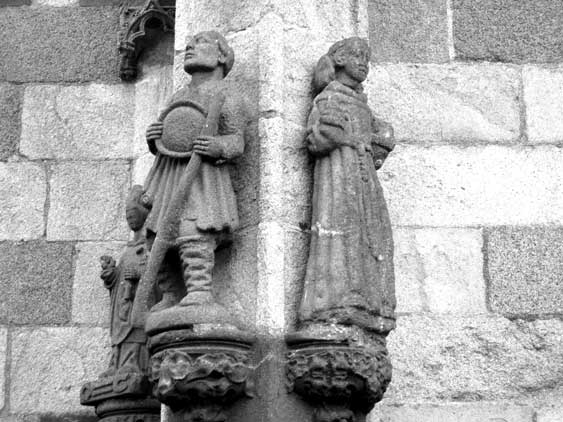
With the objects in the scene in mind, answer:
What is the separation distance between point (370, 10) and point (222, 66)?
0.86m

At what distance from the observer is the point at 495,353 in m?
4.43

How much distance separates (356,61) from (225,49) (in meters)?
0.43

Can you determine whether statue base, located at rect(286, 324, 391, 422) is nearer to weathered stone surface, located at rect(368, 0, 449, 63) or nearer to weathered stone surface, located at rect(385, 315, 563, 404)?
weathered stone surface, located at rect(385, 315, 563, 404)

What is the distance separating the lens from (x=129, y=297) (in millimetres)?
4477

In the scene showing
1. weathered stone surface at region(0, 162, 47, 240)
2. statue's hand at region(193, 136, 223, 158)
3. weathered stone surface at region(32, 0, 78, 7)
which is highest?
weathered stone surface at region(32, 0, 78, 7)

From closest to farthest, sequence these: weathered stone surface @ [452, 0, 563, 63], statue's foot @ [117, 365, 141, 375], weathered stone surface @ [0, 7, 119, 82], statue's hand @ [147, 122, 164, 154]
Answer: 1. statue's hand @ [147, 122, 164, 154]
2. statue's foot @ [117, 365, 141, 375]
3. weathered stone surface @ [452, 0, 563, 63]
4. weathered stone surface @ [0, 7, 119, 82]

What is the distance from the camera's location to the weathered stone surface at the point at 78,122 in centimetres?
507

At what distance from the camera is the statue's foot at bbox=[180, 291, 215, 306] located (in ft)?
12.7

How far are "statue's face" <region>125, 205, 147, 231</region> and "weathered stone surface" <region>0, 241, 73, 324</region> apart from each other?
58 centimetres

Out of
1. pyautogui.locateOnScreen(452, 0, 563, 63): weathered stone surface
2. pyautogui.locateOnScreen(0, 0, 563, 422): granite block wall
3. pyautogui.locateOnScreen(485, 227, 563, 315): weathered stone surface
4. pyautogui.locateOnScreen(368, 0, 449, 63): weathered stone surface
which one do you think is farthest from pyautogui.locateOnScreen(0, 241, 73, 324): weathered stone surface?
pyautogui.locateOnScreen(452, 0, 563, 63): weathered stone surface

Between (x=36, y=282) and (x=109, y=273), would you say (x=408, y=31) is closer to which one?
(x=109, y=273)

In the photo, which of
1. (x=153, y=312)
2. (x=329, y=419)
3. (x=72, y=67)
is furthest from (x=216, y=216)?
(x=72, y=67)

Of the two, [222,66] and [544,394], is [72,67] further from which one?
[544,394]

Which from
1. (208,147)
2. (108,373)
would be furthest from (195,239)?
(108,373)
